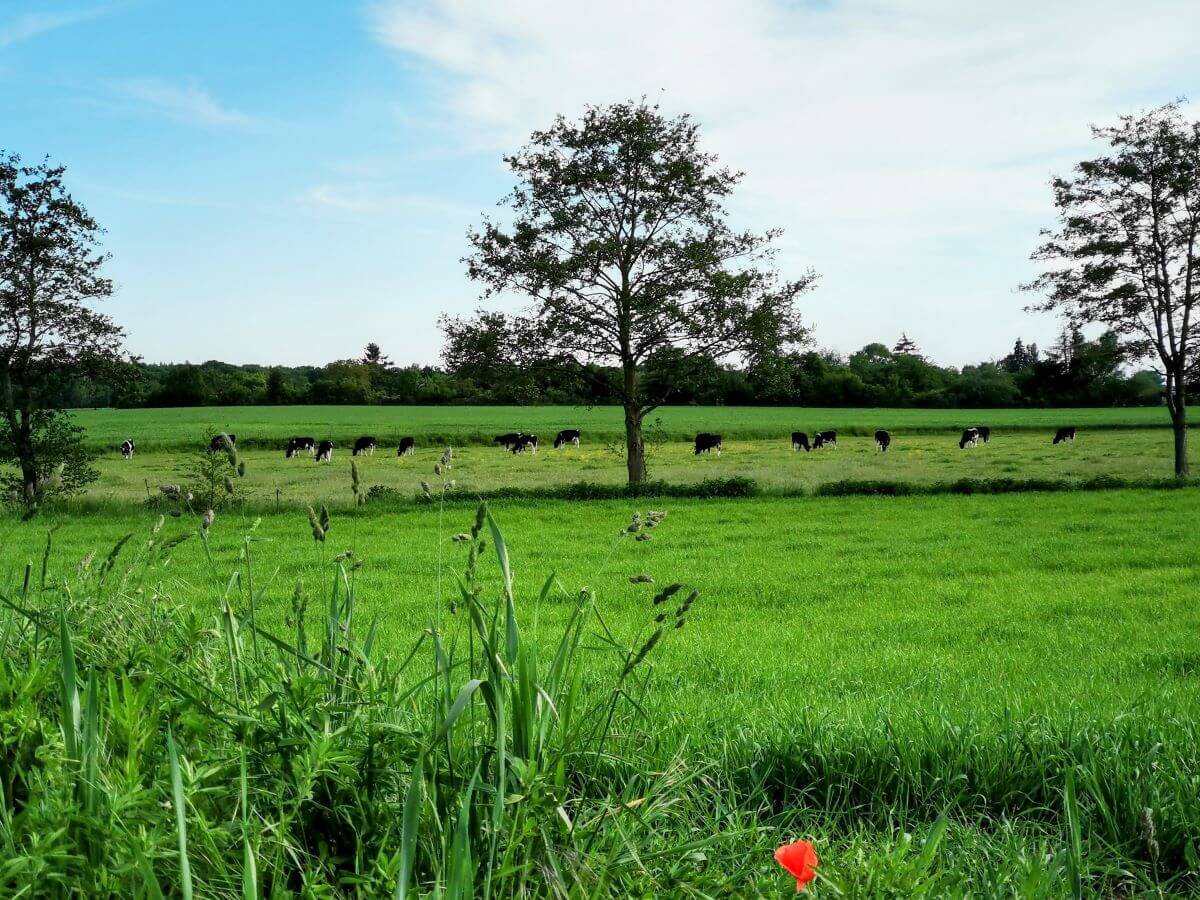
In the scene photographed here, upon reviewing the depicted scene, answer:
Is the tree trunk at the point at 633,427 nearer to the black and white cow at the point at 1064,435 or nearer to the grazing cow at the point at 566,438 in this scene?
the grazing cow at the point at 566,438


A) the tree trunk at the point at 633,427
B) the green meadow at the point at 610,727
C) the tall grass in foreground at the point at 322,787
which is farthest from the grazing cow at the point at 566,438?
the tall grass in foreground at the point at 322,787

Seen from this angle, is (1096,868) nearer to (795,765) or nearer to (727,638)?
(795,765)

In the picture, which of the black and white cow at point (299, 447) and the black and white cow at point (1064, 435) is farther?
the black and white cow at point (1064, 435)

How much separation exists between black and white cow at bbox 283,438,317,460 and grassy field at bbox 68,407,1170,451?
4.02 meters

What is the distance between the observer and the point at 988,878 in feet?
10.5

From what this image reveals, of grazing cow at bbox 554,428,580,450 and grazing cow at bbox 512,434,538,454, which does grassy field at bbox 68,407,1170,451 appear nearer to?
grazing cow at bbox 554,428,580,450

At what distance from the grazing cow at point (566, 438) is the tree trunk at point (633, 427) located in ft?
49.4

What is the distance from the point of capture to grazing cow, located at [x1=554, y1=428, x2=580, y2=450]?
4112cm

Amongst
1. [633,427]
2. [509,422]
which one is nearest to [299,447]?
[633,427]

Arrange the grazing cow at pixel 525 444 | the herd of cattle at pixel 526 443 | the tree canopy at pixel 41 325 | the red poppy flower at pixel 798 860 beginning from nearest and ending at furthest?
the red poppy flower at pixel 798 860
the tree canopy at pixel 41 325
the herd of cattle at pixel 526 443
the grazing cow at pixel 525 444

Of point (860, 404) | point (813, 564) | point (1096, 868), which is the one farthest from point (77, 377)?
point (860, 404)

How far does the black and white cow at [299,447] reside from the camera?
37256 millimetres

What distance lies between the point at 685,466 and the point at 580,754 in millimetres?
30136

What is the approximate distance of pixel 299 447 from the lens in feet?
126
